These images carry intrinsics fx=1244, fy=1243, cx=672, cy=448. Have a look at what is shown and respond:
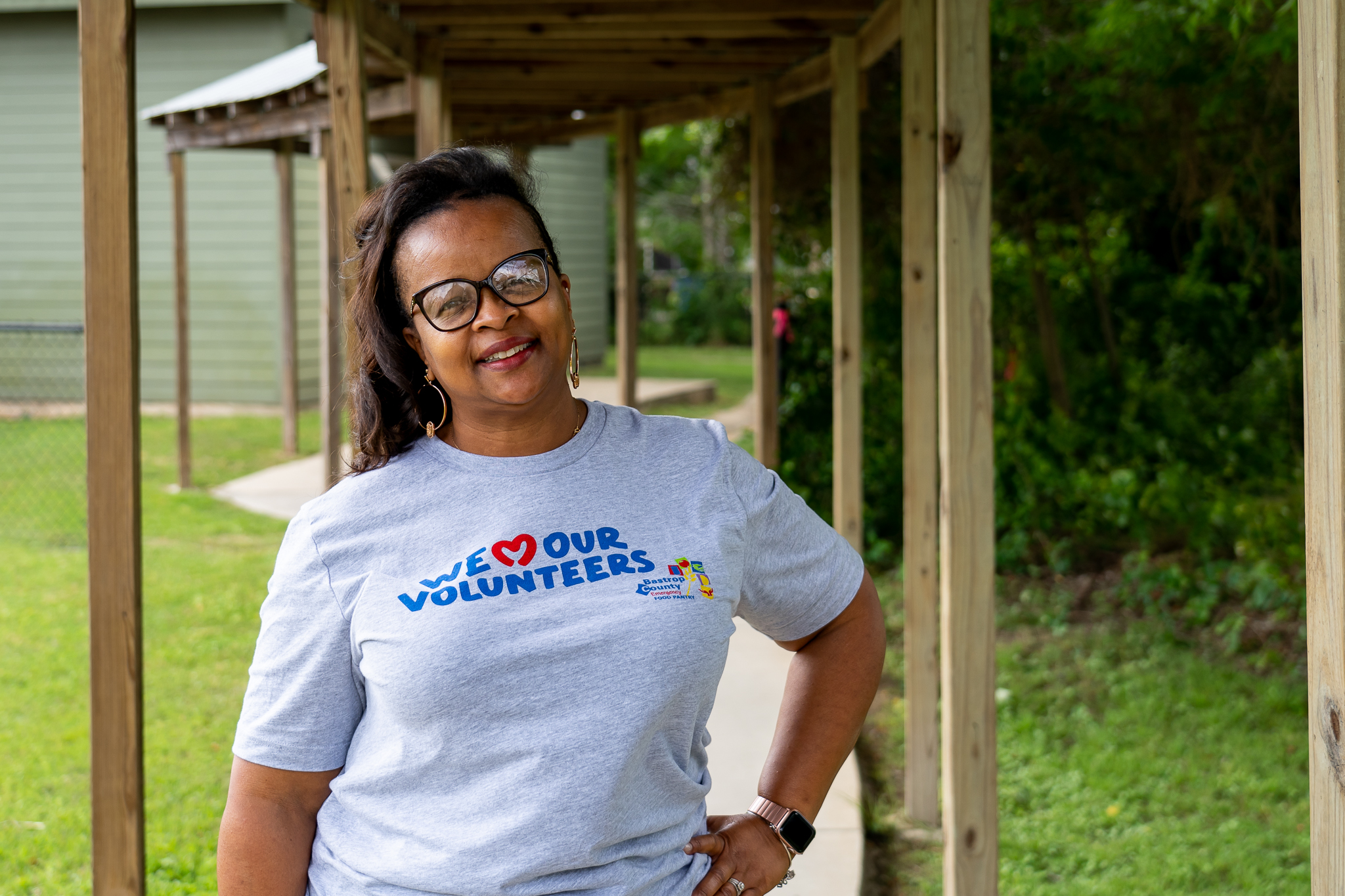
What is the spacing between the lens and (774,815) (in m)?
1.86

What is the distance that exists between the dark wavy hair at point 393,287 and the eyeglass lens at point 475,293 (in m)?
0.09

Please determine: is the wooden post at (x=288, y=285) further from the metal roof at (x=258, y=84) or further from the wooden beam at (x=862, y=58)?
the wooden beam at (x=862, y=58)

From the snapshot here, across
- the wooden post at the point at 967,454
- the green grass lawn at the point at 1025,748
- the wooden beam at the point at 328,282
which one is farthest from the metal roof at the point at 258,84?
the wooden post at the point at 967,454

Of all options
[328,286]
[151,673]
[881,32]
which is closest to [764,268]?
[881,32]

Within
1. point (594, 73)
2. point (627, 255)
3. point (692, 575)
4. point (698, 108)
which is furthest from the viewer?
point (627, 255)

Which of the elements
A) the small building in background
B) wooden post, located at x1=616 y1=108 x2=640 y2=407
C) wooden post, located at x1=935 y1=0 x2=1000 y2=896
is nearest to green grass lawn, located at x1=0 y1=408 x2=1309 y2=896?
wooden post, located at x1=935 y1=0 x2=1000 y2=896

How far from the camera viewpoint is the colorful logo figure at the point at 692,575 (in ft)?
5.33

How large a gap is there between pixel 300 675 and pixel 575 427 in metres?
0.50

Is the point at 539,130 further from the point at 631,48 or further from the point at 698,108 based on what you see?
the point at 631,48

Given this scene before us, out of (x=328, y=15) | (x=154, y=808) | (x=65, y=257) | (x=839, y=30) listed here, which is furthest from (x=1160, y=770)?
(x=65, y=257)

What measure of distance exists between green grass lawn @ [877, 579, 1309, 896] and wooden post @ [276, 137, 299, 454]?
640cm

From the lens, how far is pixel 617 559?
5.27 feet

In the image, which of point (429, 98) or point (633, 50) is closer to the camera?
point (429, 98)

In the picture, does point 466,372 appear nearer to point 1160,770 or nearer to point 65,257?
point 1160,770
